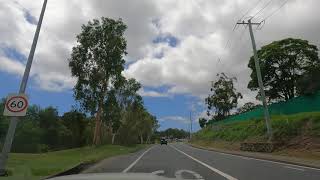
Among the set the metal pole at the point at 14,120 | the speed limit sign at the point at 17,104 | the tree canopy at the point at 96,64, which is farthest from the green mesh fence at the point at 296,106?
the speed limit sign at the point at 17,104

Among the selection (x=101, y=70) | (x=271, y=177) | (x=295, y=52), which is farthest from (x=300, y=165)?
(x=295, y=52)

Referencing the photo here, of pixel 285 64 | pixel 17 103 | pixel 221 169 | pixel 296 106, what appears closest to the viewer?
pixel 17 103

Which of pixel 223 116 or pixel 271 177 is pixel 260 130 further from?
pixel 223 116

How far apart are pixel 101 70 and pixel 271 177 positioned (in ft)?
152

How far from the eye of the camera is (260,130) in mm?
58500

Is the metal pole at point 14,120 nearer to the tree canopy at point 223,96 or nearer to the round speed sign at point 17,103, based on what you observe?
the round speed sign at point 17,103

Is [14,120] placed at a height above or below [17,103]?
below

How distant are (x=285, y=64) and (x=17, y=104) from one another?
64507 millimetres

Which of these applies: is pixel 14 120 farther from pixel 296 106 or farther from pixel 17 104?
pixel 296 106

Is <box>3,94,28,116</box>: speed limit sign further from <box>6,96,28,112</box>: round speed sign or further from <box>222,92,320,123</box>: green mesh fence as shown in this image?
<box>222,92,320,123</box>: green mesh fence

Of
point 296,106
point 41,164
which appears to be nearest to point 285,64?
point 296,106

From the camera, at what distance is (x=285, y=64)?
78.6 m

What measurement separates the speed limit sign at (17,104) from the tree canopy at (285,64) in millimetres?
61795

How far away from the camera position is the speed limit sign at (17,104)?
18620mm
